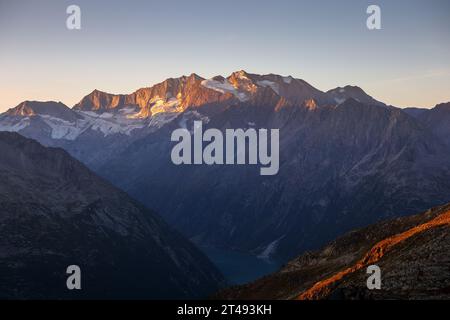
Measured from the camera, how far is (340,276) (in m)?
83.6

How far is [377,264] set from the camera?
8031 centimetres

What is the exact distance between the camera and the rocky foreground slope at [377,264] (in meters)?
67.3

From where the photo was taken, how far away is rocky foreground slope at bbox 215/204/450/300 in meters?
67.3

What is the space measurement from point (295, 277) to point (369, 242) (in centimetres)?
1489

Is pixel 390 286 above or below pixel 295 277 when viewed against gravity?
above
